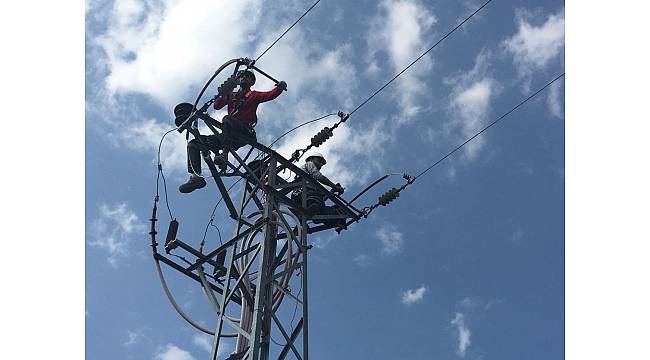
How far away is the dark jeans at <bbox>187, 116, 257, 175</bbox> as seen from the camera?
10.6 m

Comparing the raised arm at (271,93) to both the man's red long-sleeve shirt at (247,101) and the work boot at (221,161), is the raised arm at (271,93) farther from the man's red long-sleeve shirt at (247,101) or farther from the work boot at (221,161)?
the work boot at (221,161)

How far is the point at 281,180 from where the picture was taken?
1091 cm

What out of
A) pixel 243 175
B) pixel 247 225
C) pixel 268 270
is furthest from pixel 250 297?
pixel 243 175

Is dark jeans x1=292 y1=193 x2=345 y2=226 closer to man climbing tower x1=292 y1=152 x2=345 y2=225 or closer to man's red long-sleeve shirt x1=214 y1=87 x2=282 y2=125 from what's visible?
man climbing tower x1=292 y1=152 x2=345 y2=225

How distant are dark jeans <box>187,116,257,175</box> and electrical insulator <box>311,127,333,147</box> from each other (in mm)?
1130

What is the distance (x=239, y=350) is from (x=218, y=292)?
1.45m

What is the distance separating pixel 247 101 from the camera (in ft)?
35.6

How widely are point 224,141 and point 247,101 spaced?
0.77 meters

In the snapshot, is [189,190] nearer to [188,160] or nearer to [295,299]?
[188,160]

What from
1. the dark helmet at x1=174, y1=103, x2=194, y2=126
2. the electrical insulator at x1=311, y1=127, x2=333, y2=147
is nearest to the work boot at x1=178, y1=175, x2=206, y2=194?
the dark helmet at x1=174, y1=103, x2=194, y2=126

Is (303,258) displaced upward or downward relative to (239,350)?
upward

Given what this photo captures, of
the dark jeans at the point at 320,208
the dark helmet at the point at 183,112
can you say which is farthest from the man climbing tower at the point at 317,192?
the dark helmet at the point at 183,112

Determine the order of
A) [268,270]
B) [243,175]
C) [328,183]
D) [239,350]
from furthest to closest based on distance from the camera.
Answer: [328,183] → [243,175] → [268,270] → [239,350]

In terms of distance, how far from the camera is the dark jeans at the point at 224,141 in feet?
34.7
